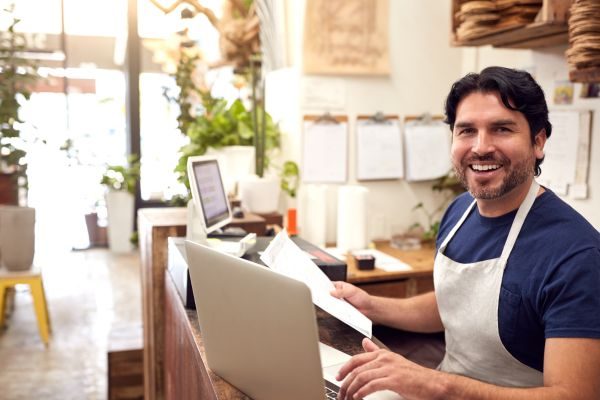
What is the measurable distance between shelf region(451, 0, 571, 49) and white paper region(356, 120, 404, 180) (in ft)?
2.52

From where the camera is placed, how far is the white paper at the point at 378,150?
3111 millimetres

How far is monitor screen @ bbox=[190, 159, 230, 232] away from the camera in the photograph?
6.61 ft

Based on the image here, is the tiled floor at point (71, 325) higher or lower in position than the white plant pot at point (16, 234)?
lower

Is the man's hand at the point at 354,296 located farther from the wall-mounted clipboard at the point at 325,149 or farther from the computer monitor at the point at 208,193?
the wall-mounted clipboard at the point at 325,149

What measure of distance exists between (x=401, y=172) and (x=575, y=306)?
79.4 inches

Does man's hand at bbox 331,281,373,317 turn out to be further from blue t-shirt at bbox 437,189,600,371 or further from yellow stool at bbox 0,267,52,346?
yellow stool at bbox 0,267,52,346

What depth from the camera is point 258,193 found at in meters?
2.87

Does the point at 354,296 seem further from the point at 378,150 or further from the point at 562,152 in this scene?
the point at 378,150

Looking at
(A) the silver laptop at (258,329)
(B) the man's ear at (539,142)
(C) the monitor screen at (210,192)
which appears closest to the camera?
(A) the silver laptop at (258,329)

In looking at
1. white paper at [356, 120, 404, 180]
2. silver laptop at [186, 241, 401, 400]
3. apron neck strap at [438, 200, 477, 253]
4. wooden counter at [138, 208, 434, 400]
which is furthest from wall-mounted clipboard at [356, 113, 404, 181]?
silver laptop at [186, 241, 401, 400]

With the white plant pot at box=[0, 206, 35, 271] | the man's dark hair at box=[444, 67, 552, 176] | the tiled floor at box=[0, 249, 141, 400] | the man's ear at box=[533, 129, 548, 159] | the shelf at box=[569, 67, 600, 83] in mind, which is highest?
the shelf at box=[569, 67, 600, 83]

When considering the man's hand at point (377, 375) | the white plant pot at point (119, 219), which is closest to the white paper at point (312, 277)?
the man's hand at point (377, 375)

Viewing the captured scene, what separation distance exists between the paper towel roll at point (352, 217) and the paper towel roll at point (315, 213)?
0.30 ft

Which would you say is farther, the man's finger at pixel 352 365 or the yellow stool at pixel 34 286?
the yellow stool at pixel 34 286
